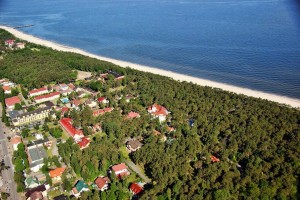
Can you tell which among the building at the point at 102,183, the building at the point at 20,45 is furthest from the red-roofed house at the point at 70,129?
the building at the point at 20,45

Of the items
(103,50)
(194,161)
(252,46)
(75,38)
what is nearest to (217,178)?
(194,161)

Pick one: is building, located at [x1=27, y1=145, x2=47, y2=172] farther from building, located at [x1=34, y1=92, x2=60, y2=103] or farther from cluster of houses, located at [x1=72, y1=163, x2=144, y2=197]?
building, located at [x1=34, y1=92, x2=60, y2=103]

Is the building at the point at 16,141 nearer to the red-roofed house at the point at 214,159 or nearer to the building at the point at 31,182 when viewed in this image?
the building at the point at 31,182

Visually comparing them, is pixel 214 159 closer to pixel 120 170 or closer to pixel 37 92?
pixel 120 170

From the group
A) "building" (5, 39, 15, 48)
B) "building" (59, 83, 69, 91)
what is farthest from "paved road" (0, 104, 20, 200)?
"building" (5, 39, 15, 48)

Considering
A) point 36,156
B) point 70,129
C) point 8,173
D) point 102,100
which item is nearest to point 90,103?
point 102,100

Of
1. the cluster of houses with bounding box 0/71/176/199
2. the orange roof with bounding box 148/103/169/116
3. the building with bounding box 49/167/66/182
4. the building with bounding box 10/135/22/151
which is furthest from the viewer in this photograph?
the orange roof with bounding box 148/103/169/116
